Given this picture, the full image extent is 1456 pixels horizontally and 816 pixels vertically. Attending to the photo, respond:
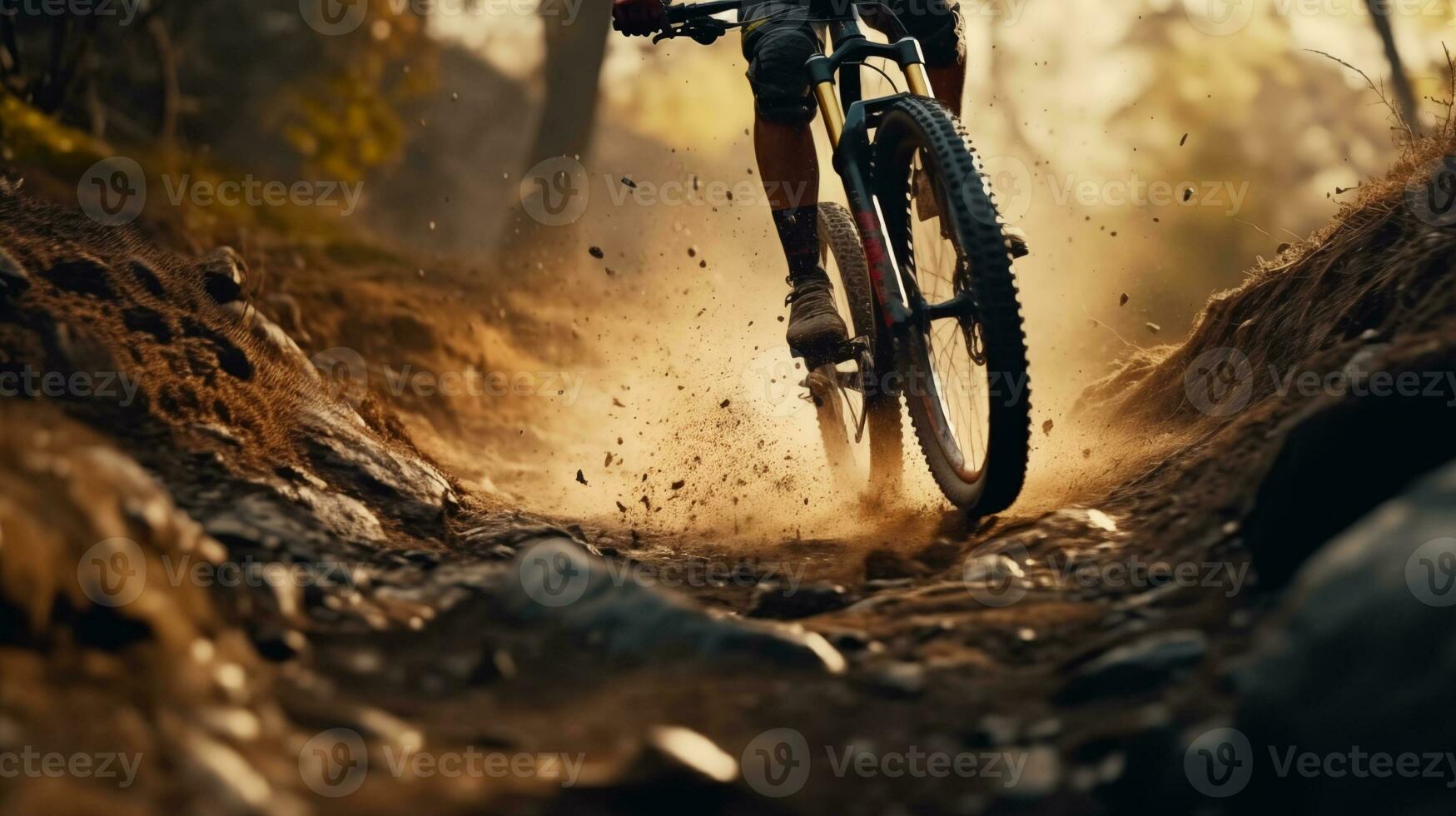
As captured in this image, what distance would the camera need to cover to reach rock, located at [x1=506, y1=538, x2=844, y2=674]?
213 cm

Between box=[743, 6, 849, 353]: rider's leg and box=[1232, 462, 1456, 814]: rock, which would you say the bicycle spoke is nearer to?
box=[743, 6, 849, 353]: rider's leg

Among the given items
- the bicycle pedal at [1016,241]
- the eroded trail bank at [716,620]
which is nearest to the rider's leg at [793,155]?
the bicycle pedal at [1016,241]

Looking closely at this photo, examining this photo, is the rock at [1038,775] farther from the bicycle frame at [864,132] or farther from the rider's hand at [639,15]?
the rider's hand at [639,15]

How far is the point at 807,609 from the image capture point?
271 centimetres

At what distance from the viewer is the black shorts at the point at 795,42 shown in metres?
3.81

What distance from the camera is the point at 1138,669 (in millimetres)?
1911

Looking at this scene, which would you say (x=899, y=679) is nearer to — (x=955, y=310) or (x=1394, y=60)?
(x=955, y=310)

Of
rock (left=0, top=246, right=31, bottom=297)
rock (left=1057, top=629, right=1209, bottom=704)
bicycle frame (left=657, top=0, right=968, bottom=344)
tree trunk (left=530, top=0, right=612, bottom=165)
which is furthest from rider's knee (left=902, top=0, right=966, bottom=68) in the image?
tree trunk (left=530, top=0, right=612, bottom=165)

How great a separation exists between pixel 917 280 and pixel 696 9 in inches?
55.1

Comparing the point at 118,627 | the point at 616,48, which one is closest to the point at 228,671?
the point at 118,627

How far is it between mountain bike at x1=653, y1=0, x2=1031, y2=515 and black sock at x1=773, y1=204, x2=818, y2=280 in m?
0.10

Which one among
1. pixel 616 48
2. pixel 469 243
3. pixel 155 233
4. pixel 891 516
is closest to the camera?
pixel 891 516

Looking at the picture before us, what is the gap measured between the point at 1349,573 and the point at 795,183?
274 cm

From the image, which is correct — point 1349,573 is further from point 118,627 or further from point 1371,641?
point 118,627
